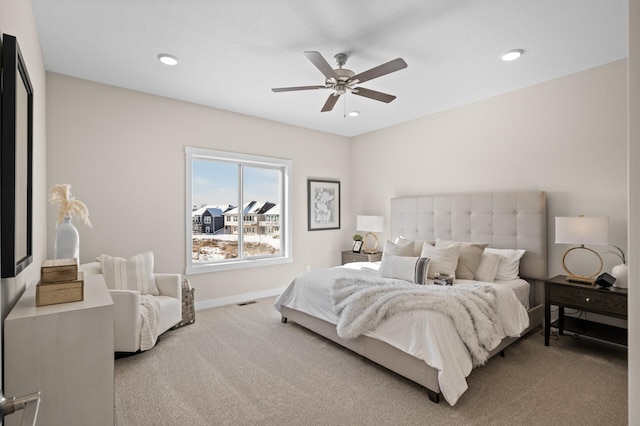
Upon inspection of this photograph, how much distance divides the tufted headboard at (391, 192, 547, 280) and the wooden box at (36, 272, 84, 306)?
13.0 feet

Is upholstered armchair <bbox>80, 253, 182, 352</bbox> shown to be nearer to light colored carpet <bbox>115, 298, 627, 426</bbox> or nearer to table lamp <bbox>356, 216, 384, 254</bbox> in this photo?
light colored carpet <bbox>115, 298, 627, 426</bbox>

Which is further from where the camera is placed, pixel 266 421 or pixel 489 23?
pixel 489 23

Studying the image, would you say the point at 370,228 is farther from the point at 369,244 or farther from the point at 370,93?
the point at 370,93

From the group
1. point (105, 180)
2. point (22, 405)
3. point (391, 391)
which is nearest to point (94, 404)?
point (22, 405)

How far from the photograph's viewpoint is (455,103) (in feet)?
13.9

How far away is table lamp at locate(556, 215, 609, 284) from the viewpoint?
2.87 meters

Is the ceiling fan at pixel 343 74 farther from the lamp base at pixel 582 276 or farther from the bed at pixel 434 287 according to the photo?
the lamp base at pixel 582 276

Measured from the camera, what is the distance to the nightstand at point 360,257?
17.1ft

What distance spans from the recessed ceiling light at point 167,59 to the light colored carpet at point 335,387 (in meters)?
2.69

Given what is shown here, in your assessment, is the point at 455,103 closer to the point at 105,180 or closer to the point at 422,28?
the point at 422,28

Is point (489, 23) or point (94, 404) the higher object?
point (489, 23)

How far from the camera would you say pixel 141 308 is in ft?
9.76

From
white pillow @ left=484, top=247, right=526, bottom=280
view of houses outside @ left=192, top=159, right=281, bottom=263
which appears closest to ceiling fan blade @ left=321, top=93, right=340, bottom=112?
view of houses outside @ left=192, top=159, right=281, bottom=263

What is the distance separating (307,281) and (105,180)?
251cm
